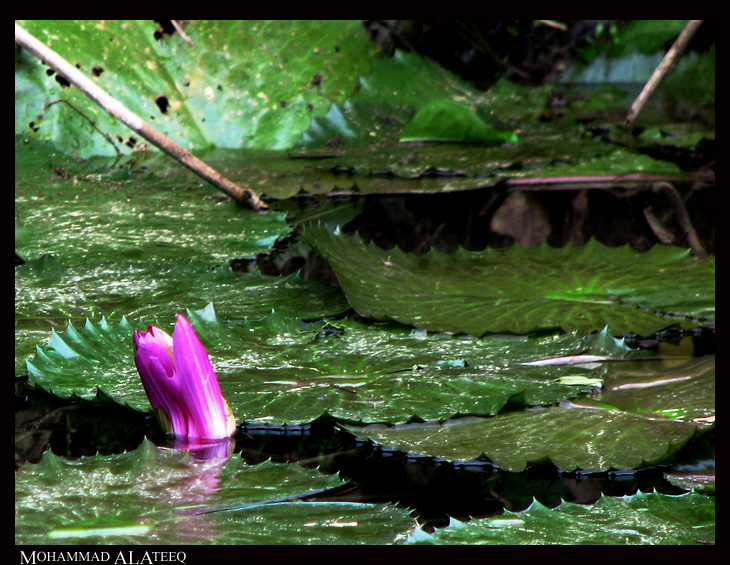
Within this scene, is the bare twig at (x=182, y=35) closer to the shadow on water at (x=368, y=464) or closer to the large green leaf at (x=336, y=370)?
the large green leaf at (x=336, y=370)

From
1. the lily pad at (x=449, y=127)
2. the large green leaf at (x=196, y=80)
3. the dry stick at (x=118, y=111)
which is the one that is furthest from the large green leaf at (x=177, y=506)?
the large green leaf at (x=196, y=80)

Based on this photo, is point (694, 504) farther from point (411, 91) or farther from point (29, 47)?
point (411, 91)

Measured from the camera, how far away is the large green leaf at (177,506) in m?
0.57

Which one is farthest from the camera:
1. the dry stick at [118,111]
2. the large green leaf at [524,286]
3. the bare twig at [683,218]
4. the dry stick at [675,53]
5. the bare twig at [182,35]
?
the bare twig at [182,35]

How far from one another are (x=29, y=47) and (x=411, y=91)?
1.42 meters

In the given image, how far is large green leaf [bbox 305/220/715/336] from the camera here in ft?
3.51

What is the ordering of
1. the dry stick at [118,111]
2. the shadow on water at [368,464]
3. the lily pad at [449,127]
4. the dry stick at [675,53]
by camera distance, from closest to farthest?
1. the shadow on water at [368,464]
2. the dry stick at [118,111]
3. the dry stick at [675,53]
4. the lily pad at [449,127]

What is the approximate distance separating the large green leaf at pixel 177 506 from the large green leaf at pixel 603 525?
57 millimetres

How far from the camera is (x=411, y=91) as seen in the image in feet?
8.17

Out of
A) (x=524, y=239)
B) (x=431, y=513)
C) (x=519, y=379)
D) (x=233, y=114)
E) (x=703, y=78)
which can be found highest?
(x=703, y=78)

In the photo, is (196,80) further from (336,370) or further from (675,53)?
(336,370)

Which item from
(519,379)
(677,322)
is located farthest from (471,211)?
(519,379)

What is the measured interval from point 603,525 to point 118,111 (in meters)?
1.07

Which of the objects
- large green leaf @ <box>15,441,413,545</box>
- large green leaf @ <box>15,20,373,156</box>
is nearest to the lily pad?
large green leaf @ <box>15,20,373,156</box>
